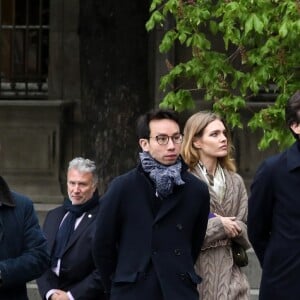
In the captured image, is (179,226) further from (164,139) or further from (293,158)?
(293,158)

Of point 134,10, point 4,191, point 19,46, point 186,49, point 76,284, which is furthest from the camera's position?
point 19,46

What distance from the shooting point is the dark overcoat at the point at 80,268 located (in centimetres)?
767

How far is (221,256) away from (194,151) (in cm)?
61

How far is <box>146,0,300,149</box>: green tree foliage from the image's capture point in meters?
7.97

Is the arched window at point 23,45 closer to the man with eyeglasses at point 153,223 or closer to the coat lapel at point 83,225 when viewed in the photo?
the coat lapel at point 83,225

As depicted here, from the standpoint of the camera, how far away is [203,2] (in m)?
8.62

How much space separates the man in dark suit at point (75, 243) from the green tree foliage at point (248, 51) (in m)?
1.08

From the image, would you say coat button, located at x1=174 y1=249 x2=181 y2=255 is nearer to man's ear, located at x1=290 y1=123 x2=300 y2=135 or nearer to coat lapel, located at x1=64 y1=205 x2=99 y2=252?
man's ear, located at x1=290 y1=123 x2=300 y2=135

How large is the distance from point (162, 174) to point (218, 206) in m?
1.14

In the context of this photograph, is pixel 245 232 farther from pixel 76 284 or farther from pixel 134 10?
pixel 134 10

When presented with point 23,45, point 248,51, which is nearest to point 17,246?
point 248,51

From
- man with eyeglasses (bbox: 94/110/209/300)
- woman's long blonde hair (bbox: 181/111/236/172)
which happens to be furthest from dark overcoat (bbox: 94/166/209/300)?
woman's long blonde hair (bbox: 181/111/236/172)

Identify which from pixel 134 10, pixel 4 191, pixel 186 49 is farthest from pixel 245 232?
pixel 186 49

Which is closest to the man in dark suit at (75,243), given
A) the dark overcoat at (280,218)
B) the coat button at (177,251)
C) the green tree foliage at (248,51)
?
the green tree foliage at (248,51)
